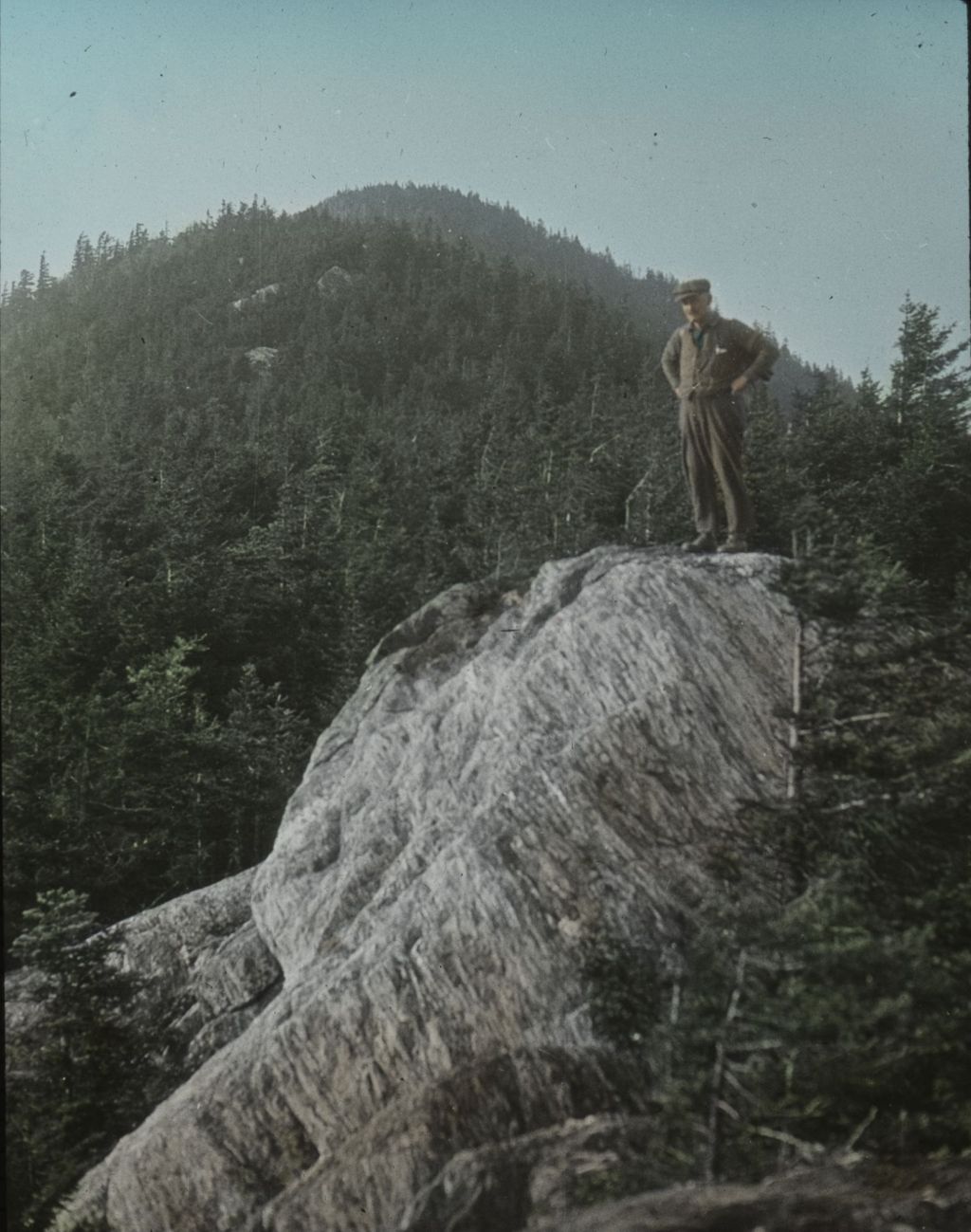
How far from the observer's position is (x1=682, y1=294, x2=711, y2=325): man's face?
776cm

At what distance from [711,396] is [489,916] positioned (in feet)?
15.0

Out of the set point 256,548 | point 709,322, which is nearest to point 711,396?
point 709,322

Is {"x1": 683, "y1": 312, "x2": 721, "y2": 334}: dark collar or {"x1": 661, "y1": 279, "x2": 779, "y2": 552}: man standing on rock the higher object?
{"x1": 683, "y1": 312, "x2": 721, "y2": 334}: dark collar

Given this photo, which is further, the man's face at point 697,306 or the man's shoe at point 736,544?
the man's shoe at point 736,544

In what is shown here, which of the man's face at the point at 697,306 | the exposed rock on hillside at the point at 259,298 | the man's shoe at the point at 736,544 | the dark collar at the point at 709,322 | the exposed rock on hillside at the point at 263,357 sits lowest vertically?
the man's shoe at the point at 736,544

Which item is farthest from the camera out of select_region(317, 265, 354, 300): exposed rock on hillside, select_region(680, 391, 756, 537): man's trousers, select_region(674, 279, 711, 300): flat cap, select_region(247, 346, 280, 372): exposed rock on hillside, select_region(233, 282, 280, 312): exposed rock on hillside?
select_region(317, 265, 354, 300): exposed rock on hillside

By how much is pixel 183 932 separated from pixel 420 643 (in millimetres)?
4148

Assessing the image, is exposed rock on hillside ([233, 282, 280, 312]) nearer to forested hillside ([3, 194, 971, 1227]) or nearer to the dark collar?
forested hillside ([3, 194, 971, 1227])

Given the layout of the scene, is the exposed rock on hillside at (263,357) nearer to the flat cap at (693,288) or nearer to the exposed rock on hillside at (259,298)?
the exposed rock on hillside at (259,298)

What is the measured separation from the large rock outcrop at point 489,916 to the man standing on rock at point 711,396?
631 millimetres

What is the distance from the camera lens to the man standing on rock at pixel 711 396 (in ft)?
25.7

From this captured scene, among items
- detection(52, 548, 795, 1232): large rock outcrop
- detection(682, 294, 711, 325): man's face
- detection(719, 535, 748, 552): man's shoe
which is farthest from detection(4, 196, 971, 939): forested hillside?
detection(682, 294, 711, 325): man's face

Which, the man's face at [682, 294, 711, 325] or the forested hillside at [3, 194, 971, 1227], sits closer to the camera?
the forested hillside at [3, 194, 971, 1227]

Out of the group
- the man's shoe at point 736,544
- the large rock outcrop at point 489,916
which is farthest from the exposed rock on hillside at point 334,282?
the large rock outcrop at point 489,916
